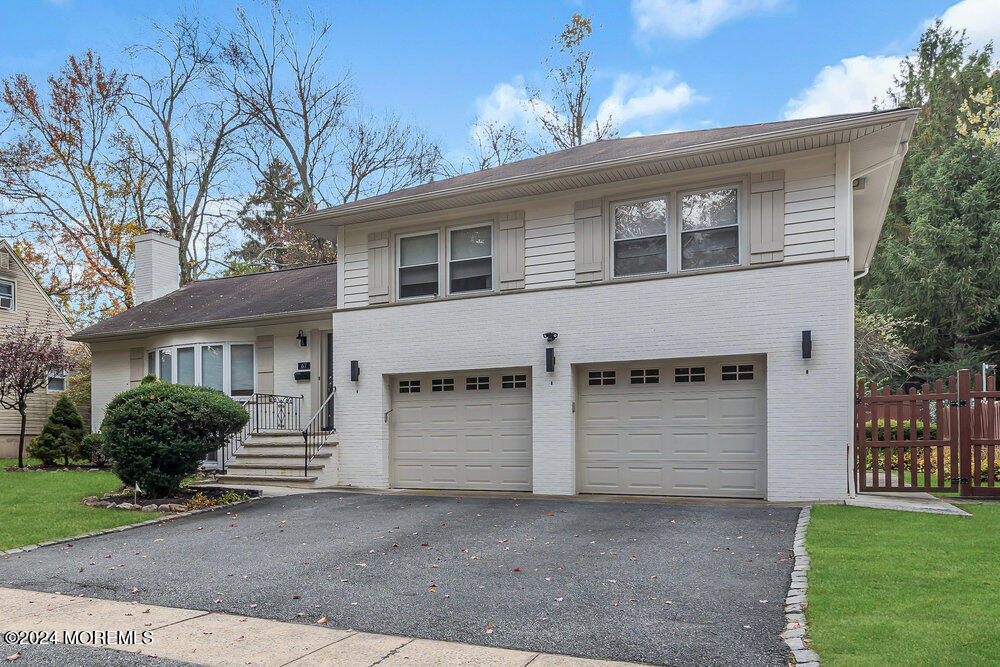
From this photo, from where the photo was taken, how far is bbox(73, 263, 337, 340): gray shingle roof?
53.3 ft

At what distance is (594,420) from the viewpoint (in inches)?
460

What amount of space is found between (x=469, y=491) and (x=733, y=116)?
688 inches

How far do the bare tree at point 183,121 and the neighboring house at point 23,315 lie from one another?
5.48m

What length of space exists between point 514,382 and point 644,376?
2.20 m

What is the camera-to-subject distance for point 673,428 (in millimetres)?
11086

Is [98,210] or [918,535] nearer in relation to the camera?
A: [918,535]

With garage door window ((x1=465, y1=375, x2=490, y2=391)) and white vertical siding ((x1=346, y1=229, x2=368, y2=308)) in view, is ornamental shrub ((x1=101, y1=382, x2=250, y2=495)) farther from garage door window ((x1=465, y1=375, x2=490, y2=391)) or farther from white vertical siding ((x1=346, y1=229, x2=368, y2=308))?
garage door window ((x1=465, y1=375, x2=490, y2=391))

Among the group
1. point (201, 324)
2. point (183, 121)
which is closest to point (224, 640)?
point (201, 324)

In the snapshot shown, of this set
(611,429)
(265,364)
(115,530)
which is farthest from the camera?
(265,364)

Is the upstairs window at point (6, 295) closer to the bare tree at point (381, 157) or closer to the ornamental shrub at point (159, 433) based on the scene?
the bare tree at point (381, 157)

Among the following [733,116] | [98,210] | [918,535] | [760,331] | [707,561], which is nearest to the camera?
[707,561]

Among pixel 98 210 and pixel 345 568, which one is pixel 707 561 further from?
pixel 98 210

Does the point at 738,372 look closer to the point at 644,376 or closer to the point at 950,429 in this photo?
the point at 644,376

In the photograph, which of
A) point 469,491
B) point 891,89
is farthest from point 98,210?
point 891,89
